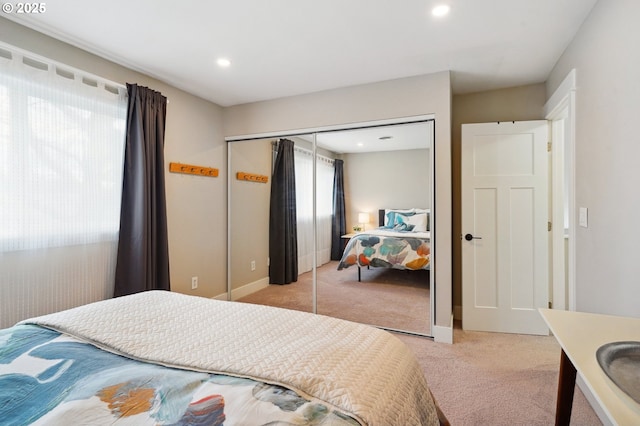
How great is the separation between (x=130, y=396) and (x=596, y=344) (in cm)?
148

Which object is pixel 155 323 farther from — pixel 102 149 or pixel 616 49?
pixel 616 49

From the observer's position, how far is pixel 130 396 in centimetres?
87

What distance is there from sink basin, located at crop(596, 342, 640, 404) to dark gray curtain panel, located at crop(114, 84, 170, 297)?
2.97m

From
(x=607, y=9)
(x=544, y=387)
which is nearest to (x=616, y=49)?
(x=607, y=9)

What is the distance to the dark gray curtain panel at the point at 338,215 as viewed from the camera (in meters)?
3.49

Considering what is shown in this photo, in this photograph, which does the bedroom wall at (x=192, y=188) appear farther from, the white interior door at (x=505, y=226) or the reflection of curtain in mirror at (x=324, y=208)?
the white interior door at (x=505, y=226)

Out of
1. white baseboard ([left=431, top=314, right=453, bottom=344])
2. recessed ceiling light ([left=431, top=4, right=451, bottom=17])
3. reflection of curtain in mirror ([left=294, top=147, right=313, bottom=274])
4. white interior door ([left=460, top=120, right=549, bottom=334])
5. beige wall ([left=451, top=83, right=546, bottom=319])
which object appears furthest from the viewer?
reflection of curtain in mirror ([left=294, top=147, right=313, bottom=274])

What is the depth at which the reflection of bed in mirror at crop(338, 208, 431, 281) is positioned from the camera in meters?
3.05

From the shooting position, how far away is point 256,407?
82 centimetres

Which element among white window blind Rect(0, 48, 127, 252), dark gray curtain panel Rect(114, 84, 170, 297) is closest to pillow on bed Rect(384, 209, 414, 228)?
dark gray curtain panel Rect(114, 84, 170, 297)

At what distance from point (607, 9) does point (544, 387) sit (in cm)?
237

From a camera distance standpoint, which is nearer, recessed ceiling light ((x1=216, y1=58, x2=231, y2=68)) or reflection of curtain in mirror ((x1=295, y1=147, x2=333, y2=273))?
recessed ceiling light ((x1=216, y1=58, x2=231, y2=68))

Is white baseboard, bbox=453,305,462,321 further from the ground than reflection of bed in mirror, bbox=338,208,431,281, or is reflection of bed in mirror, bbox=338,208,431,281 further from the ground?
reflection of bed in mirror, bbox=338,208,431,281

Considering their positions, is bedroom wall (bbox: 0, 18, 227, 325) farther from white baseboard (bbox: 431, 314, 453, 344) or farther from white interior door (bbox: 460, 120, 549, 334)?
white interior door (bbox: 460, 120, 549, 334)
